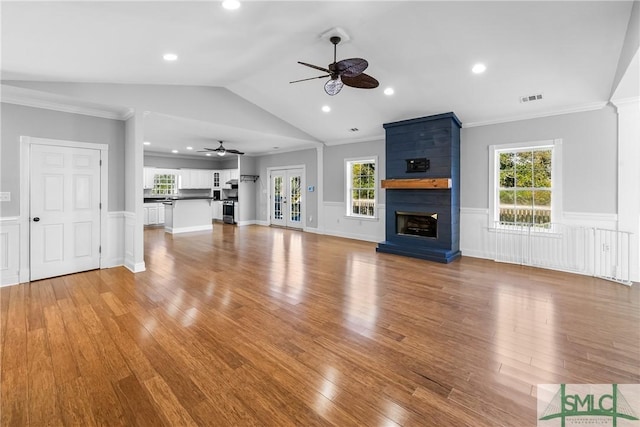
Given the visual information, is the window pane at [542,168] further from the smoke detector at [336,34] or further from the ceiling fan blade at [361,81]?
the smoke detector at [336,34]

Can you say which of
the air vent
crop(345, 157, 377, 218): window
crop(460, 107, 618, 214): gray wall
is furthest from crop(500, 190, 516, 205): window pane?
crop(345, 157, 377, 218): window

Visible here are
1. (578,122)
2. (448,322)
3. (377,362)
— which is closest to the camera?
(377,362)

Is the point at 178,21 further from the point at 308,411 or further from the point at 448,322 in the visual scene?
the point at 448,322

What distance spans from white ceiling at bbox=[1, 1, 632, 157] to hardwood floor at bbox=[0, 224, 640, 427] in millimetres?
2849

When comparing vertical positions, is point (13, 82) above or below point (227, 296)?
above

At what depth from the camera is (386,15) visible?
11.4 feet

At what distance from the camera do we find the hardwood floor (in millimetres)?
1726

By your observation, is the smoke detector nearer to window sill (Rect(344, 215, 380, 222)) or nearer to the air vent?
the air vent

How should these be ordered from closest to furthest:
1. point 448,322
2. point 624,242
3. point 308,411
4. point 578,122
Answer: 1. point 308,411
2. point 448,322
3. point 624,242
4. point 578,122

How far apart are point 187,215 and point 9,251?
4.68 m

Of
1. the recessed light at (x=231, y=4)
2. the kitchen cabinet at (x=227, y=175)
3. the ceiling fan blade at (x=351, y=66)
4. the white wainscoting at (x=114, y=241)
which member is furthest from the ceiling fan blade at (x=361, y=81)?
the kitchen cabinet at (x=227, y=175)

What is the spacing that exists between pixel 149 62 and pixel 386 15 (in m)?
3.14

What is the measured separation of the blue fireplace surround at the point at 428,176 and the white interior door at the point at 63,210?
5.38 metres

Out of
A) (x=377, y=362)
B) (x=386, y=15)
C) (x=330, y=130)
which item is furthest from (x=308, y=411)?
(x=330, y=130)
